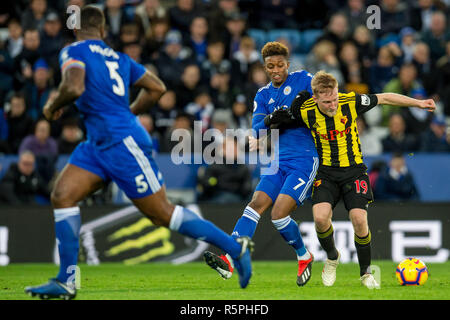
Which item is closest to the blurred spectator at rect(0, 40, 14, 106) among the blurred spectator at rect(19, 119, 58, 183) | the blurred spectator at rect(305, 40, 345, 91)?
the blurred spectator at rect(19, 119, 58, 183)

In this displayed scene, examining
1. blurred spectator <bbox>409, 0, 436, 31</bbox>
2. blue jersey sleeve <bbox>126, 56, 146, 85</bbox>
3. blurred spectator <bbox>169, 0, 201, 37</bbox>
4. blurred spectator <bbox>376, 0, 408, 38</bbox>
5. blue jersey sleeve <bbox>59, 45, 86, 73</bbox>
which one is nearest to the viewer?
blue jersey sleeve <bbox>59, 45, 86, 73</bbox>

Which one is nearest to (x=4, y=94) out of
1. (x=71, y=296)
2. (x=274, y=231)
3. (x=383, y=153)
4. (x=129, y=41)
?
(x=129, y=41)

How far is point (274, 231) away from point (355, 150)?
14.2 feet

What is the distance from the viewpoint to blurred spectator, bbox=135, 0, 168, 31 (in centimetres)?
1573

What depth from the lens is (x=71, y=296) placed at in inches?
255

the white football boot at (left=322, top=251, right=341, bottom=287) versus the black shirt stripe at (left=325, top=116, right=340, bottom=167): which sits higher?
the black shirt stripe at (left=325, top=116, right=340, bottom=167)

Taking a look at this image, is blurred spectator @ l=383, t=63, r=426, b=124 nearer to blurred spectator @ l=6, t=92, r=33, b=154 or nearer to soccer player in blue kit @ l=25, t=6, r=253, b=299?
blurred spectator @ l=6, t=92, r=33, b=154

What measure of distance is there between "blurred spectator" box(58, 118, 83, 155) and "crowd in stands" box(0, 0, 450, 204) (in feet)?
0.06

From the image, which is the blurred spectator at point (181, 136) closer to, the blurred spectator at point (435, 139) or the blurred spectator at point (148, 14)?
the blurred spectator at point (148, 14)

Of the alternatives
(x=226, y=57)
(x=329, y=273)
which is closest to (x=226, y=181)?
(x=226, y=57)

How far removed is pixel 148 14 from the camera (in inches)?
624

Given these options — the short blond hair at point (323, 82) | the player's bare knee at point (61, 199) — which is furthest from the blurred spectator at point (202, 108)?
the player's bare knee at point (61, 199)

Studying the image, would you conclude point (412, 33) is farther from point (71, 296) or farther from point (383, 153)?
point (71, 296)

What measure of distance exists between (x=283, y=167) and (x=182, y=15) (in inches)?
335
